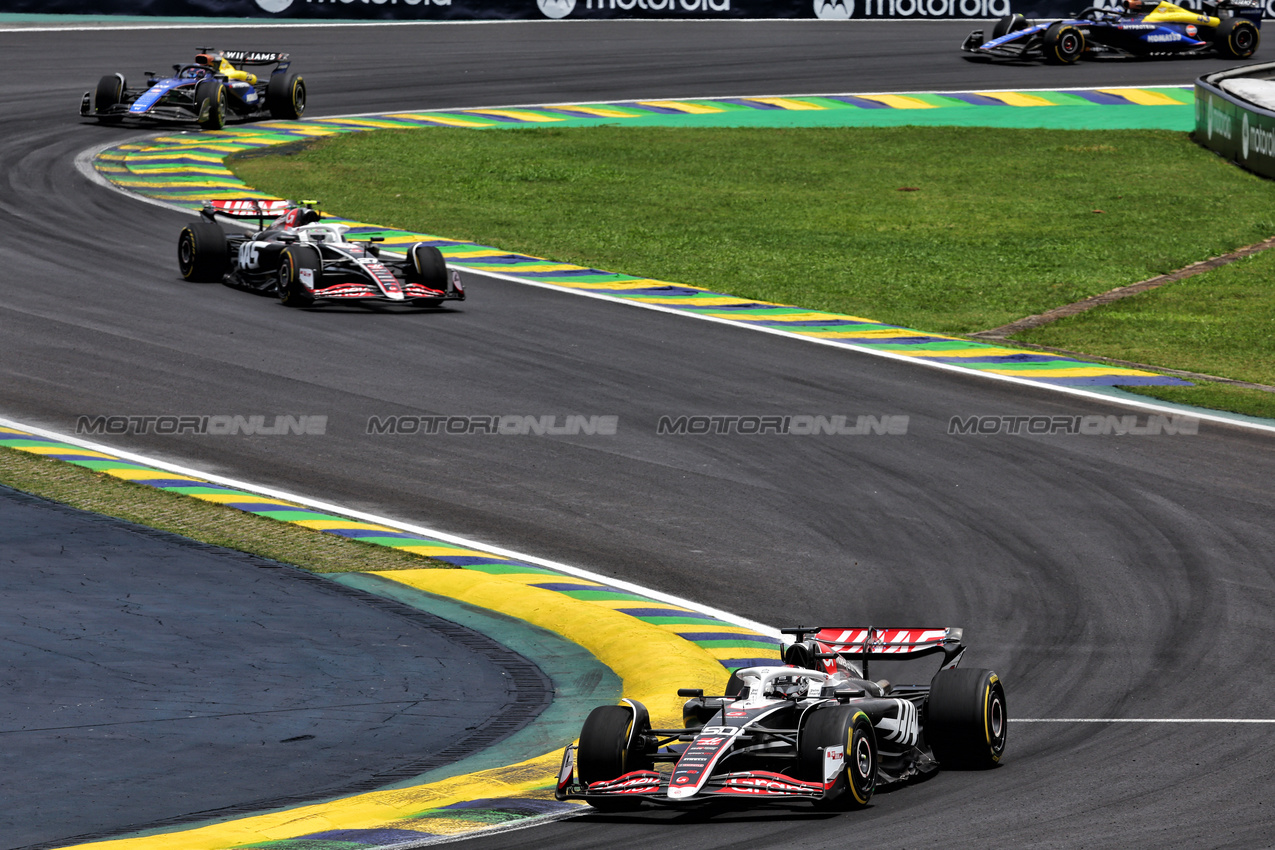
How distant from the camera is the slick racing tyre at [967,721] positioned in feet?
28.8

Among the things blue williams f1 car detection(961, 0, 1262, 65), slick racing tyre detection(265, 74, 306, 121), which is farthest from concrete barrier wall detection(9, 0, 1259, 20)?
slick racing tyre detection(265, 74, 306, 121)

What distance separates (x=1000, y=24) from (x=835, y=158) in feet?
36.4

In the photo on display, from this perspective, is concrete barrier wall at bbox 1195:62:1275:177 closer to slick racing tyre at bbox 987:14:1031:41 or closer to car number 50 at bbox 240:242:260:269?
slick racing tyre at bbox 987:14:1031:41

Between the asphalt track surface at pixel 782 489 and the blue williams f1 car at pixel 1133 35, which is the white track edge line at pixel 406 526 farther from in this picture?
the blue williams f1 car at pixel 1133 35

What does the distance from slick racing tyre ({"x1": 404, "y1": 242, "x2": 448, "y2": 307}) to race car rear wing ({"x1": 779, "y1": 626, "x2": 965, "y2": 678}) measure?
11868 millimetres

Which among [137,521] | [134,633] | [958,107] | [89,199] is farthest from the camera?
[958,107]

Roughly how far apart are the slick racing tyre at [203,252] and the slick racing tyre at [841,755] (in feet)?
50.0

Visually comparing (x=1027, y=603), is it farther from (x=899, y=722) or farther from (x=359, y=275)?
(x=359, y=275)

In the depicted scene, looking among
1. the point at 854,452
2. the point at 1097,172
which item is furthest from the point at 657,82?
the point at 854,452

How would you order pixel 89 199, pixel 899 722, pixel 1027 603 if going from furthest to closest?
1. pixel 89 199
2. pixel 1027 603
3. pixel 899 722

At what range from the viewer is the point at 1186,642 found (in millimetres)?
10961

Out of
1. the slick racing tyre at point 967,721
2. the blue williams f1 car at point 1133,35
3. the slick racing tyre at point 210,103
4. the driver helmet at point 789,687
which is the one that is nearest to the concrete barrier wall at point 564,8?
the blue williams f1 car at point 1133,35

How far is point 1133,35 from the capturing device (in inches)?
1596

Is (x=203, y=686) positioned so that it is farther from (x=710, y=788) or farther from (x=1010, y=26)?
(x=1010, y=26)
